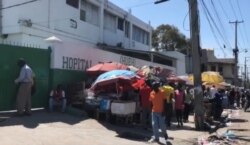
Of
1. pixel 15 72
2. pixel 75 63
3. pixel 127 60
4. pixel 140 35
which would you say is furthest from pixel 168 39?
pixel 15 72

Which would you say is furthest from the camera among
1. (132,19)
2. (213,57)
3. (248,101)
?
(213,57)

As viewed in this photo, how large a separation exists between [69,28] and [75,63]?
9523 mm

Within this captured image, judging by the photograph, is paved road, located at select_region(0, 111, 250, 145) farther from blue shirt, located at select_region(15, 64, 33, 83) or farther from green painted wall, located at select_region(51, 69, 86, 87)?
green painted wall, located at select_region(51, 69, 86, 87)

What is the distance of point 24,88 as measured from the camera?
571 inches

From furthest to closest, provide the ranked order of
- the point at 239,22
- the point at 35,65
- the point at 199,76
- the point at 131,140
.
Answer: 1. the point at 239,22
2. the point at 199,76
3. the point at 35,65
4. the point at 131,140

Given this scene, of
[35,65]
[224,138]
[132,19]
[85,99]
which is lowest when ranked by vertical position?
[224,138]

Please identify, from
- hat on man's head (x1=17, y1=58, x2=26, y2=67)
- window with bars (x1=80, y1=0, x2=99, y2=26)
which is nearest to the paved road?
hat on man's head (x1=17, y1=58, x2=26, y2=67)

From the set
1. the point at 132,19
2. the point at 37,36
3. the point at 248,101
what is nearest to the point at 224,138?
the point at 37,36

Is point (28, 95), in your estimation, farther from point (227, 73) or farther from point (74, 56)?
point (227, 73)

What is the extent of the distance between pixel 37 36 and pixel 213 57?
211 ft

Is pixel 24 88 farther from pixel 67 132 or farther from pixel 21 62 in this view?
pixel 67 132

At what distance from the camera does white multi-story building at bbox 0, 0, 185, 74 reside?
743 inches

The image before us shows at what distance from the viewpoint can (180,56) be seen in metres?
42.5

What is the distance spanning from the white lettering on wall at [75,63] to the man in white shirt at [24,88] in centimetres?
340
